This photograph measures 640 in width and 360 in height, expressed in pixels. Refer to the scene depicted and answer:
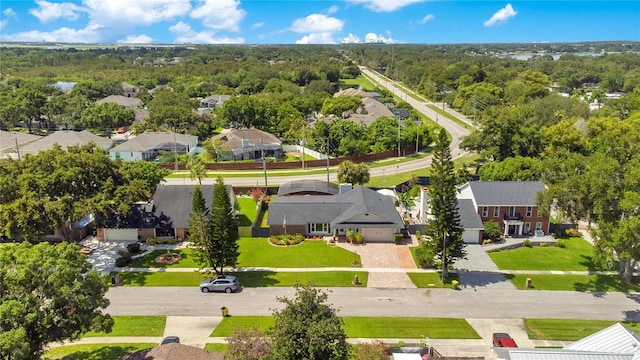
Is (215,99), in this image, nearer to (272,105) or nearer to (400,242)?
(272,105)

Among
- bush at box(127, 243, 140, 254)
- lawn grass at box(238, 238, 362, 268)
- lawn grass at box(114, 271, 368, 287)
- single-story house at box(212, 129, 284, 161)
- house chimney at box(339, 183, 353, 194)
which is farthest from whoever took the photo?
single-story house at box(212, 129, 284, 161)

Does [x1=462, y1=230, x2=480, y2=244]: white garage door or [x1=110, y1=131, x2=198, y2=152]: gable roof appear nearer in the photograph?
[x1=462, y1=230, x2=480, y2=244]: white garage door

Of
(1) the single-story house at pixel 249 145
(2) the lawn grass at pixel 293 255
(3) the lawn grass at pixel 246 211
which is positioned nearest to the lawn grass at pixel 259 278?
(2) the lawn grass at pixel 293 255

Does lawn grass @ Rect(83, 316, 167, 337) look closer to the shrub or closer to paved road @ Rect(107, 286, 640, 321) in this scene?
paved road @ Rect(107, 286, 640, 321)

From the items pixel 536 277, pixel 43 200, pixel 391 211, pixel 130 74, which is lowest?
pixel 536 277

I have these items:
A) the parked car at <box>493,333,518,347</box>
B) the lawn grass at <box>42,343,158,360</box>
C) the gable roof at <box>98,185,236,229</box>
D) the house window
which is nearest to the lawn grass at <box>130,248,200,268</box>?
the gable roof at <box>98,185,236,229</box>

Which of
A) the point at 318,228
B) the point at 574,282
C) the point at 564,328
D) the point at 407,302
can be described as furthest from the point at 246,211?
the point at 564,328

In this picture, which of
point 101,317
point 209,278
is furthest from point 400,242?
point 101,317

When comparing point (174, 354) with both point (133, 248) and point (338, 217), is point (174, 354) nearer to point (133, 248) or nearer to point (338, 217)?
point (133, 248)
